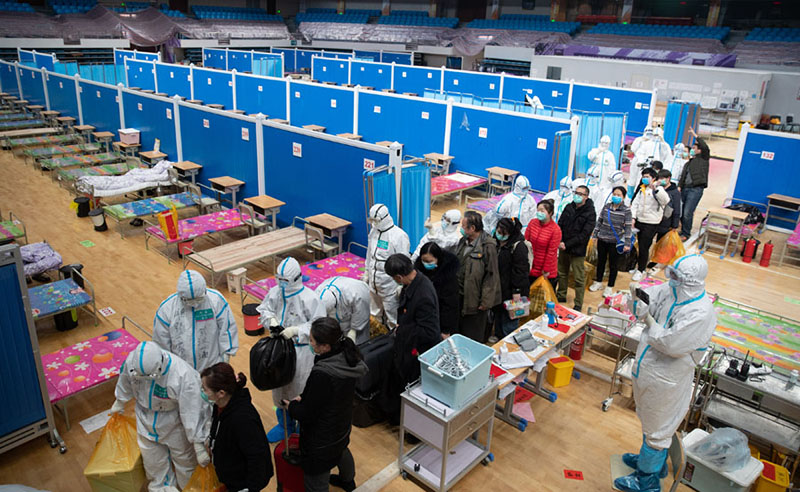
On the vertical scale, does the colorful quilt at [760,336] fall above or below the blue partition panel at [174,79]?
below

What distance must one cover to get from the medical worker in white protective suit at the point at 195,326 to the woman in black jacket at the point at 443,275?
171cm

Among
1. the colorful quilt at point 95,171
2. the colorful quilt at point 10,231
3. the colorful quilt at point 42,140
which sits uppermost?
the colorful quilt at point 10,231

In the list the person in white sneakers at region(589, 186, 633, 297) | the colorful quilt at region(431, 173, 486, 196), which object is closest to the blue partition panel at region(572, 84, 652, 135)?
the colorful quilt at region(431, 173, 486, 196)

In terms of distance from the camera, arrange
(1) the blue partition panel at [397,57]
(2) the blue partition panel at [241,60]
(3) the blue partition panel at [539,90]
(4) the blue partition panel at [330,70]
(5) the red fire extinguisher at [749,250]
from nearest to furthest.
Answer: (5) the red fire extinguisher at [749,250]
(3) the blue partition panel at [539,90]
(4) the blue partition panel at [330,70]
(2) the blue partition panel at [241,60]
(1) the blue partition panel at [397,57]

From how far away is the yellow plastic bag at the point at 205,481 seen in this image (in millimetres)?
3492

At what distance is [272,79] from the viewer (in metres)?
14.4

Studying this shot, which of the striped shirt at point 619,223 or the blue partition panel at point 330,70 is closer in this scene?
the striped shirt at point 619,223

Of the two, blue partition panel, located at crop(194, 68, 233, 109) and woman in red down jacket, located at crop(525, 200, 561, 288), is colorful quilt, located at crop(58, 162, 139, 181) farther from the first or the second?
woman in red down jacket, located at crop(525, 200, 561, 288)

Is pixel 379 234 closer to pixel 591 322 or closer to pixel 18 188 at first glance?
pixel 591 322

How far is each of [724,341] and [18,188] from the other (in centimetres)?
1270

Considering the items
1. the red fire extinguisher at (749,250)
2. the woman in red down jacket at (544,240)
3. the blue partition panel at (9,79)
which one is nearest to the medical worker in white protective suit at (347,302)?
the woman in red down jacket at (544,240)

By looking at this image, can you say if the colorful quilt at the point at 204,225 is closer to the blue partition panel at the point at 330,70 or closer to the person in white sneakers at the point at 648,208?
the person in white sneakers at the point at 648,208

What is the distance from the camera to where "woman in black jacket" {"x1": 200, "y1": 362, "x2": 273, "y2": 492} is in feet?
10.3

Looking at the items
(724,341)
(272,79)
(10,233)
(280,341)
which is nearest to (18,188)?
(10,233)
